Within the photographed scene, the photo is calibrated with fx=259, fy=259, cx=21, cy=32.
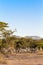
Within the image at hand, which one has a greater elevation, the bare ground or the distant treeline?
the distant treeline

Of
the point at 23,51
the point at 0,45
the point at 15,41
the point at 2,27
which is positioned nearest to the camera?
the point at 2,27

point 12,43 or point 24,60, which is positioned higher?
point 12,43

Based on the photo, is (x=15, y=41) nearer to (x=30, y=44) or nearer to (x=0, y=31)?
(x=30, y=44)

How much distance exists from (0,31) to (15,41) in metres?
8.92

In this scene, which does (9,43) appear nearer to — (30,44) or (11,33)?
(11,33)

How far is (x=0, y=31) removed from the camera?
33688mm

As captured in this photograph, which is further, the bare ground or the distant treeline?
the distant treeline

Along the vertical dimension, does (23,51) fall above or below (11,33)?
below

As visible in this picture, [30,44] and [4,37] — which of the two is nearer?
[4,37]

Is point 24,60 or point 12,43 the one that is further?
point 12,43

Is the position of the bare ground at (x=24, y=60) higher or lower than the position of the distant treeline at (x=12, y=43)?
lower

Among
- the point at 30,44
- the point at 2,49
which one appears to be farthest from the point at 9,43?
the point at 30,44

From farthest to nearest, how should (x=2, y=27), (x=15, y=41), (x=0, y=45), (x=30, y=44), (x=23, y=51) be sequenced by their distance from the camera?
(x=30, y=44), (x=15, y=41), (x=23, y=51), (x=0, y=45), (x=2, y=27)

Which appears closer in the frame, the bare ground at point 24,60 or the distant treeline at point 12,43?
the bare ground at point 24,60
